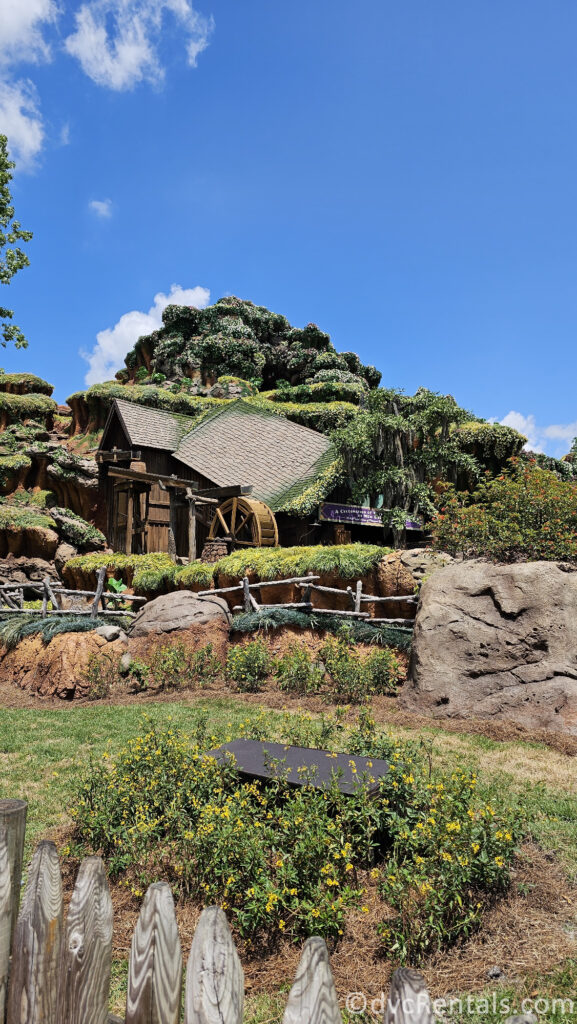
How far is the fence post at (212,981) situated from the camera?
60.6 inches

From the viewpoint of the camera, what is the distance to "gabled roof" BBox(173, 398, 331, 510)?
22.5 metres

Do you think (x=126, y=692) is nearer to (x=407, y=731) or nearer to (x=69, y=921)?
(x=407, y=731)

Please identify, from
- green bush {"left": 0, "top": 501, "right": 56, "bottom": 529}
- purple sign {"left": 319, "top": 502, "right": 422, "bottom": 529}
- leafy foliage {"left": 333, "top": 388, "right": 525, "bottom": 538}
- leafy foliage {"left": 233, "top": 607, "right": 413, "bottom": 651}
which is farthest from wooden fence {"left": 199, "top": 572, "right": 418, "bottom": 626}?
green bush {"left": 0, "top": 501, "right": 56, "bottom": 529}

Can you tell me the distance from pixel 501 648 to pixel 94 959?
7.89 m

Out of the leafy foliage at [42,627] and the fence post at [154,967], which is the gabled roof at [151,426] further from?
the fence post at [154,967]

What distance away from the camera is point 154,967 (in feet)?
5.53

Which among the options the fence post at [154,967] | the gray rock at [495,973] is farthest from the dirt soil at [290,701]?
the fence post at [154,967]

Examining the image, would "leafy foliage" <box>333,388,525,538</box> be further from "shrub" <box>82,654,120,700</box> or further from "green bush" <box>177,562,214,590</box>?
"shrub" <box>82,654,120,700</box>

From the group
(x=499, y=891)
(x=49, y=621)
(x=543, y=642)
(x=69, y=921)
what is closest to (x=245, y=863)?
(x=499, y=891)

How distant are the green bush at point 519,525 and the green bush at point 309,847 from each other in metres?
6.64

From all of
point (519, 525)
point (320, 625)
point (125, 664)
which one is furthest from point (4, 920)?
point (519, 525)

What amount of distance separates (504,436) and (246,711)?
20.5 meters

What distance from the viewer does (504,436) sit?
84.4 ft

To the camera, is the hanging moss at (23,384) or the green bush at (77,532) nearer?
the green bush at (77,532)
